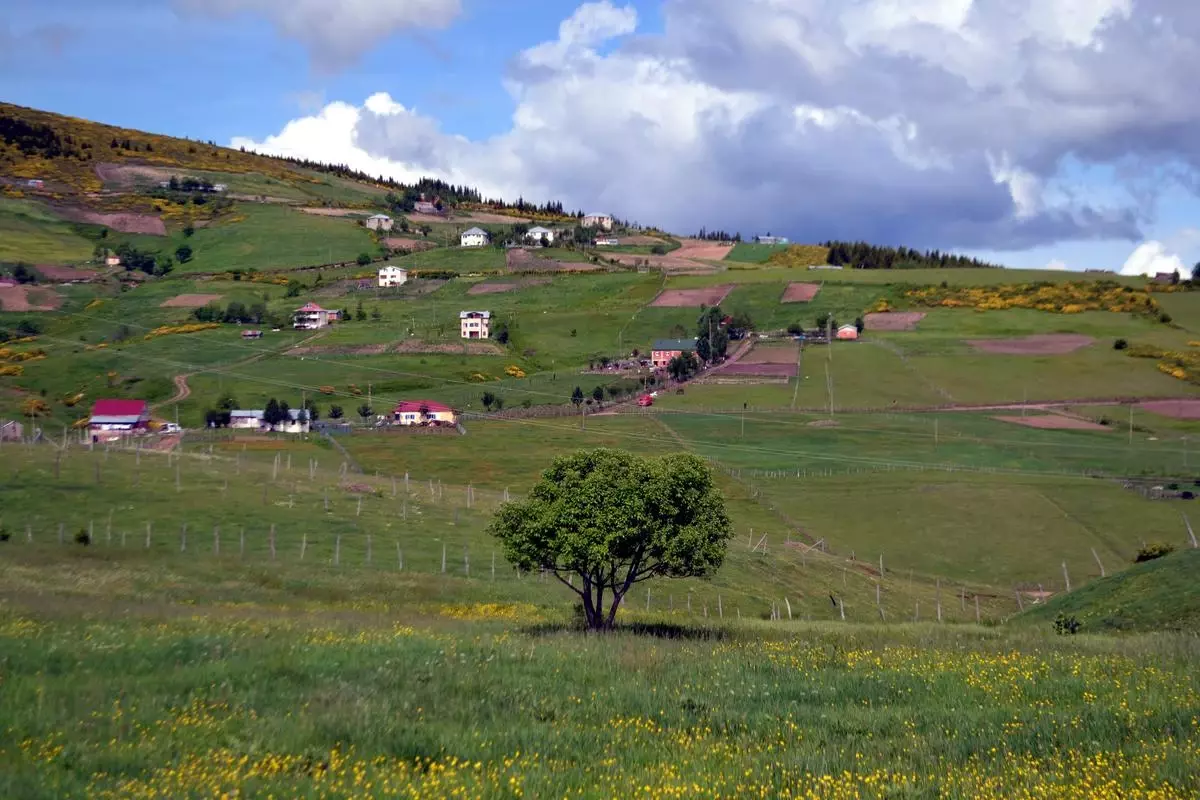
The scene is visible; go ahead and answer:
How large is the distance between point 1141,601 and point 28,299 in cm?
16195

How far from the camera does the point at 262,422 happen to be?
109562mm

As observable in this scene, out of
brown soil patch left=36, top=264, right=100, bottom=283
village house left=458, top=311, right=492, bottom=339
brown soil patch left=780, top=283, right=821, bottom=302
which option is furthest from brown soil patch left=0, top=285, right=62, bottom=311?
brown soil patch left=780, top=283, right=821, bottom=302

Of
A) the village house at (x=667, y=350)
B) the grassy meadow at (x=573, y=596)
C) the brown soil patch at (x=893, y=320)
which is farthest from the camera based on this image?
the brown soil patch at (x=893, y=320)

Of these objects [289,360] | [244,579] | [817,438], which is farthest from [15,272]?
[244,579]

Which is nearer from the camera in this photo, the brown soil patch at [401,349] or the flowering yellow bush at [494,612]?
the flowering yellow bush at [494,612]

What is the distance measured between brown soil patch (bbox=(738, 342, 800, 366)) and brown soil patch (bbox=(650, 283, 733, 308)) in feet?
83.9

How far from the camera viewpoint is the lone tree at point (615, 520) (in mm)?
33781

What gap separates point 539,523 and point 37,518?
3008cm

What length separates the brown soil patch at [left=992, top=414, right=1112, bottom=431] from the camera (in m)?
103

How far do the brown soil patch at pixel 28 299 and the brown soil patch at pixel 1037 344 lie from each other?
133 metres

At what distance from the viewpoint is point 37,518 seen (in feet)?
167

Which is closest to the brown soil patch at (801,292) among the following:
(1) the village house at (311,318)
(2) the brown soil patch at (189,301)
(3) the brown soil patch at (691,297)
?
(3) the brown soil patch at (691,297)

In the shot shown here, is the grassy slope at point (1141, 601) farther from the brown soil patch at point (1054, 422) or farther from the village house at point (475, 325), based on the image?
the village house at point (475, 325)

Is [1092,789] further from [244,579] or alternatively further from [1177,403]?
[1177,403]
